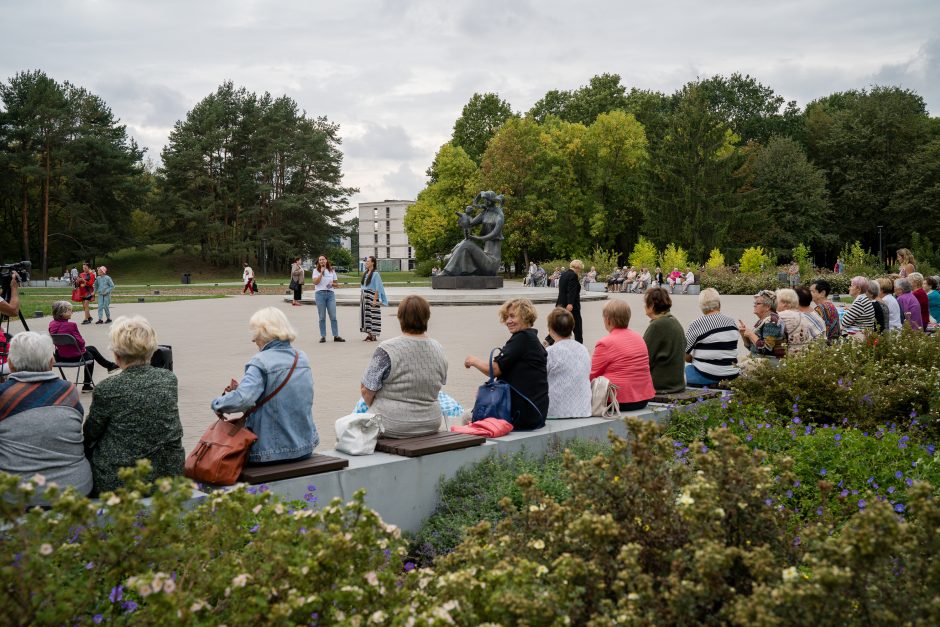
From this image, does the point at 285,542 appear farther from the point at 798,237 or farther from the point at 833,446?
the point at 798,237

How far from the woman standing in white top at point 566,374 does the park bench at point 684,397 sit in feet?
3.39

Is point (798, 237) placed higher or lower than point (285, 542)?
higher

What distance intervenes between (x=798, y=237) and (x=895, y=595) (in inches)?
2347

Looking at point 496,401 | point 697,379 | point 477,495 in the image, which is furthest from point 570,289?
point 477,495

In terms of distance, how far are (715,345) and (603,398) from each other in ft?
6.68

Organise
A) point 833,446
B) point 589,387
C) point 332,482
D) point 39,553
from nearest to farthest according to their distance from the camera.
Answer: point 39,553, point 332,482, point 833,446, point 589,387

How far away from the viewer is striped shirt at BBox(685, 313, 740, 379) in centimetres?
777

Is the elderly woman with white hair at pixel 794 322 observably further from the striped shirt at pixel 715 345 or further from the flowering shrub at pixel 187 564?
the flowering shrub at pixel 187 564

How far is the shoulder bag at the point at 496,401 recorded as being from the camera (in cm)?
581

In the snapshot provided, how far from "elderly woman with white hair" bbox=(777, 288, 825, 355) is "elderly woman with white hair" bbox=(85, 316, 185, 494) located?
667cm

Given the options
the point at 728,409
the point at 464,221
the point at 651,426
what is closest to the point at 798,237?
the point at 464,221

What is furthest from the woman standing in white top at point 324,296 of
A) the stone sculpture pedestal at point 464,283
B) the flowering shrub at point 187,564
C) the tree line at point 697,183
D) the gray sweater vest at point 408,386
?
the tree line at point 697,183

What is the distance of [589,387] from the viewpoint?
6387 mm

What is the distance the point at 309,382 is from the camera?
4723mm
